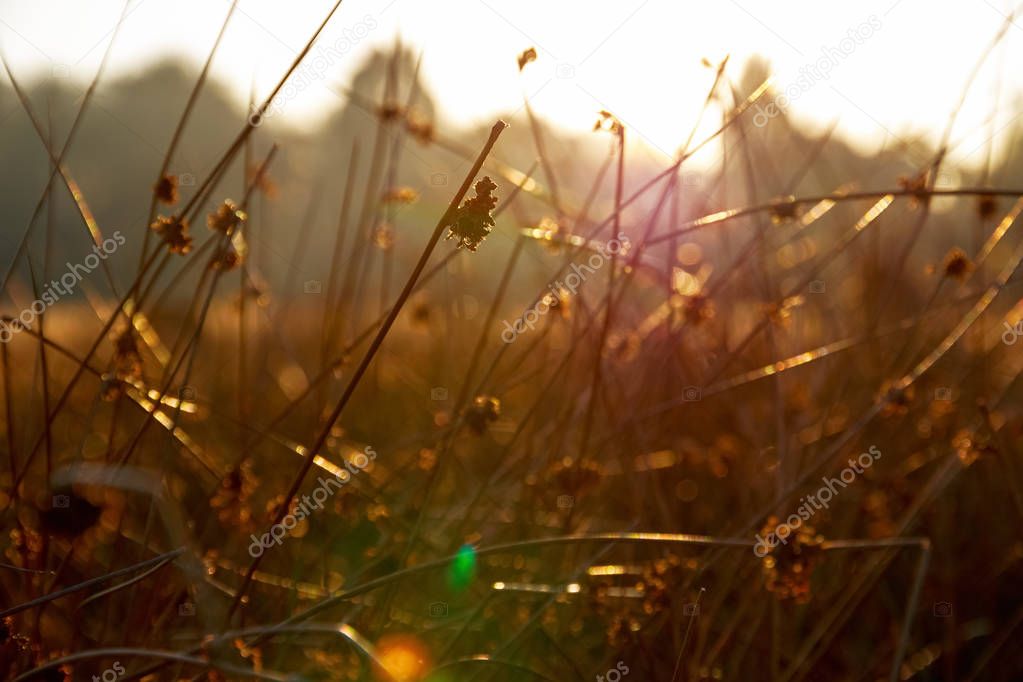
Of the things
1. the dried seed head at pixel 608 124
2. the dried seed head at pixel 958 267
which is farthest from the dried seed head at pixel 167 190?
the dried seed head at pixel 958 267

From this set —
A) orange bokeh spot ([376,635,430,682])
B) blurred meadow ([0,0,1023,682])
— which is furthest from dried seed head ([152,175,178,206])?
orange bokeh spot ([376,635,430,682])

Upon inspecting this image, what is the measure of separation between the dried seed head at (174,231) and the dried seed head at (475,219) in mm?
572

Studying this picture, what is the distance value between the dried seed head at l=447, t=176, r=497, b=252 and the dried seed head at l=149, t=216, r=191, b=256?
57cm

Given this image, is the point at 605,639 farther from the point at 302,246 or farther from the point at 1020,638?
the point at 302,246

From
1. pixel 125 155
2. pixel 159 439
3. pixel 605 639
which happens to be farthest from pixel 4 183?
pixel 605 639

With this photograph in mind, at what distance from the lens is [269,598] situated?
1668 mm

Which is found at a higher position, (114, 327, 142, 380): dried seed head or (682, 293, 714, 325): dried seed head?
(682, 293, 714, 325): dried seed head

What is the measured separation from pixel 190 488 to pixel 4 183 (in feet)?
63.8

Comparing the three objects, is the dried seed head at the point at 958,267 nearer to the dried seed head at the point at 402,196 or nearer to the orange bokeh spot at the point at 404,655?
the dried seed head at the point at 402,196

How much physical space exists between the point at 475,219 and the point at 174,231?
0.61 meters

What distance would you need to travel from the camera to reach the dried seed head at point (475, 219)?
95 cm

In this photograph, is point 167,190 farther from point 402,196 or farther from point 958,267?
point 958,267

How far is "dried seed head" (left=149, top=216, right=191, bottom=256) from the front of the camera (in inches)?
53.1

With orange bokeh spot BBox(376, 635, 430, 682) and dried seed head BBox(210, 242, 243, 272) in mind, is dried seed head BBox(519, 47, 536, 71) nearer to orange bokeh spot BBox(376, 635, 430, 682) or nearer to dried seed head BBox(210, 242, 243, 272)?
dried seed head BBox(210, 242, 243, 272)
